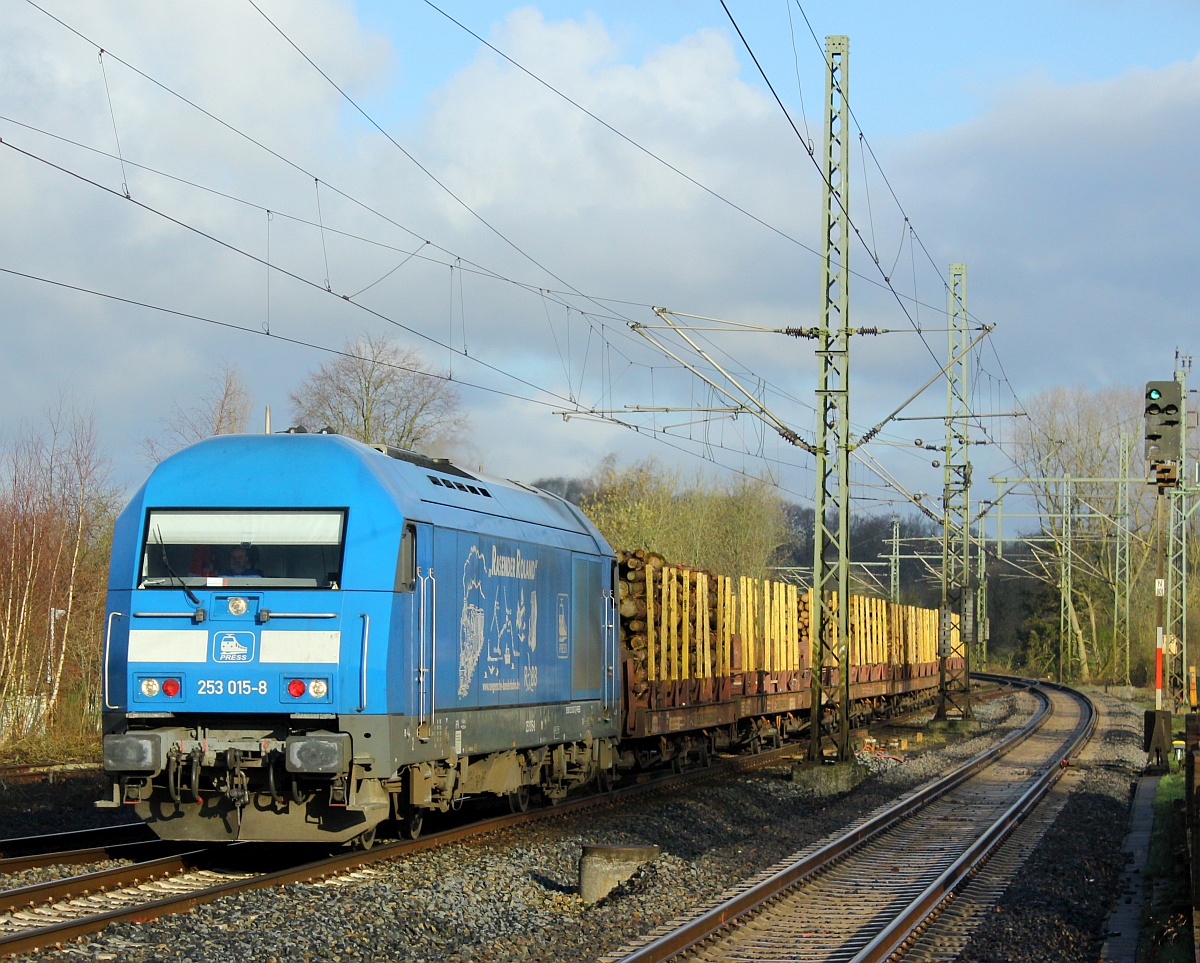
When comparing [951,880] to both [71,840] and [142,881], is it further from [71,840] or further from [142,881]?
[71,840]

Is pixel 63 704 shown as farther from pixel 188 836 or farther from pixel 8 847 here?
pixel 188 836

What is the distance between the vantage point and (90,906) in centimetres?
986

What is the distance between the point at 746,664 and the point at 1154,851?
1087 cm

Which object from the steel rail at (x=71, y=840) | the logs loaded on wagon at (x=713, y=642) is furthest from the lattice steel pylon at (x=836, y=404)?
the steel rail at (x=71, y=840)

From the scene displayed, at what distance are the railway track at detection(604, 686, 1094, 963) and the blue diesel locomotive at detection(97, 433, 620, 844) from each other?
2998 mm

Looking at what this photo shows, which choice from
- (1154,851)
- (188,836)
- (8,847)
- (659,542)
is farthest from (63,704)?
(659,542)

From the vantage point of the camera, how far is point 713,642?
75.2 ft

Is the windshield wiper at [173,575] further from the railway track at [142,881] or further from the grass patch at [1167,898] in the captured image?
the grass patch at [1167,898]

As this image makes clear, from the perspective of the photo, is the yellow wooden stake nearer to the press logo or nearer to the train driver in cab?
the train driver in cab

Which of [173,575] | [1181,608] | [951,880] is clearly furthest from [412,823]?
[1181,608]

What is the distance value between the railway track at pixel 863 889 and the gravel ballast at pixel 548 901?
0.46 meters

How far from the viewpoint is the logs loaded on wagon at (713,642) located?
19453mm

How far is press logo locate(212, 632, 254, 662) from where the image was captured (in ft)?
36.1

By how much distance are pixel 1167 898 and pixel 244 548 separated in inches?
327
